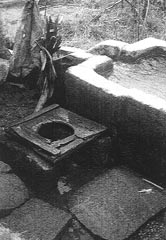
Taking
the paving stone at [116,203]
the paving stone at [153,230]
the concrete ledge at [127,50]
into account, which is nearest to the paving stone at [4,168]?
the paving stone at [116,203]

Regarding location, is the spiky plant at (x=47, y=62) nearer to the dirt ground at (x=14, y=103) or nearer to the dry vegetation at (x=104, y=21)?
A: the dirt ground at (x=14, y=103)

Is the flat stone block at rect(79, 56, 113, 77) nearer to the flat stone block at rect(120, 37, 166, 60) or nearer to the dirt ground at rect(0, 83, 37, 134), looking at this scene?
the flat stone block at rect(120, 37, 166, 60)

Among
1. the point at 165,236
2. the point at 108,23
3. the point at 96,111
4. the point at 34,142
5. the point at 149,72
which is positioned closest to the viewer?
the point at 165,236

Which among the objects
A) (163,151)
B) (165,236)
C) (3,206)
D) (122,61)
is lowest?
(165,236)

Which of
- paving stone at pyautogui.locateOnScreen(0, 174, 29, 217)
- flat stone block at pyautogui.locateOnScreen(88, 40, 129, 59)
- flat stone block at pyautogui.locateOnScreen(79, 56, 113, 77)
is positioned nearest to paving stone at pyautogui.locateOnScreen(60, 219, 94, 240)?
paving stone at pyautogui.locateOnScreen(0, 174, 29, 217)

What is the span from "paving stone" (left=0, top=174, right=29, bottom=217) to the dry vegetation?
3.37 meters

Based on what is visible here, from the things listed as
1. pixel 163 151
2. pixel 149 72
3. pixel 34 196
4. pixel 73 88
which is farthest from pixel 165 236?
pixel 149 72

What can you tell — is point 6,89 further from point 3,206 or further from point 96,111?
point 3,206

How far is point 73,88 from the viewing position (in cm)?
424

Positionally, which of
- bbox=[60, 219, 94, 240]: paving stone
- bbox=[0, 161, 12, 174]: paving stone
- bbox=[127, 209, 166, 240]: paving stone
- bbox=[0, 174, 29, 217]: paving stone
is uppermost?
bbox=[0, 161, 12, 174]: paving stone

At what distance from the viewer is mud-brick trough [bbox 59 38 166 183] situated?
3.72m

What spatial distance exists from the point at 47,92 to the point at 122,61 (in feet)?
3.97

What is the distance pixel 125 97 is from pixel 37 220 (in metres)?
1.42

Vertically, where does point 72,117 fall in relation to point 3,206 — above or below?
above
